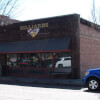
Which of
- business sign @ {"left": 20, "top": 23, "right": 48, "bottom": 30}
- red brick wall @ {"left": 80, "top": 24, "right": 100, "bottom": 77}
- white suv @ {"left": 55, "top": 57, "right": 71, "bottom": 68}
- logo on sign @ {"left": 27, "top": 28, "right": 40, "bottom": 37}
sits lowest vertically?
white suv @ {"left": 55, "top": 57, "right": 71, "bottom": 68}

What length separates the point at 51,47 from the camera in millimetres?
17047

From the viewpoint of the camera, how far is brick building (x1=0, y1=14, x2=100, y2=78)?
663 inches

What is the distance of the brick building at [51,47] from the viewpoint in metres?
16.8

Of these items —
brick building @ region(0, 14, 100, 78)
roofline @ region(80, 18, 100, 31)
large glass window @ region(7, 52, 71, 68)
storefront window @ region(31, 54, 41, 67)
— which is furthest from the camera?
storefront window @ region(31, 54, 41, 67)

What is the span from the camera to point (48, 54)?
1812 centimetres

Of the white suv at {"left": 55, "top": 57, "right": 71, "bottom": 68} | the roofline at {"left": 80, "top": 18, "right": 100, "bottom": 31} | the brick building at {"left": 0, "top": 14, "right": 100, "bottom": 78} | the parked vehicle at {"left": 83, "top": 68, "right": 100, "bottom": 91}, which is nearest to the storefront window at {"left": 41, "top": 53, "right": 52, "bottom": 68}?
the brick building at {"left": 0, "top": 14, "right": 100, "bottom": 78}

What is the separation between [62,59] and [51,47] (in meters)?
1.38

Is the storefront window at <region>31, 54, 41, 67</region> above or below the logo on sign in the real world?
below

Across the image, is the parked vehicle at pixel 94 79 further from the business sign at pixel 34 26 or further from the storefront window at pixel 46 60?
the business sign at pixel 34 26

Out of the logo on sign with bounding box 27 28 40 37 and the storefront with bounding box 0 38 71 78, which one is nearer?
the storefront with bounding box 0 38 71 78

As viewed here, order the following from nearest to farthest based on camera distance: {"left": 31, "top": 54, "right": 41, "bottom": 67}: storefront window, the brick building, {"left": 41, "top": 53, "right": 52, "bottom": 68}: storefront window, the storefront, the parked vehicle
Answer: the parked vehicle
the brick building
the storefront
{"left": 41, "top": 53, "right": 52, "bottom": 68}: storefront window
{"left": 31, "top": 54, "right": 41, "bottom": 67}: storefront window

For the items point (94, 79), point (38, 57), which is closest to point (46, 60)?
point (38, 57)

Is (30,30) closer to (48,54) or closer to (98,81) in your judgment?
(48,54)

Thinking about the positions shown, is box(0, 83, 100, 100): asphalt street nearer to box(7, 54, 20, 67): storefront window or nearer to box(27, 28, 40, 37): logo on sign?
box(27, 28, 40, 37): logo on sign
